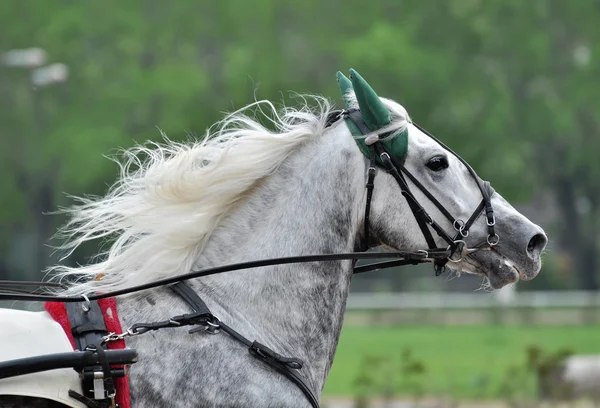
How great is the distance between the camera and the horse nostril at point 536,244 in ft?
14.3

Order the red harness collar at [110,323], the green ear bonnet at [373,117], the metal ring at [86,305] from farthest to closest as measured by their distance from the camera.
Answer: the green ear bonnet at [373,117]
the metal ring at [86,305]
the red harness collar at [110,323]

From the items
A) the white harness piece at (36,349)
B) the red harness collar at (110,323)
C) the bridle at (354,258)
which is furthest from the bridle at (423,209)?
the white harness piece at (36,349)

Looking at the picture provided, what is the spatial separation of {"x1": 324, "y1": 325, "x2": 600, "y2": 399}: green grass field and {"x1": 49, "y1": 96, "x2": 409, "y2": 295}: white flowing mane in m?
6.93

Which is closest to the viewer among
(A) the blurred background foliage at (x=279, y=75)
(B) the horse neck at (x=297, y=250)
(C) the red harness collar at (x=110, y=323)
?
(C) the red harness collar at (x=110, y=323)

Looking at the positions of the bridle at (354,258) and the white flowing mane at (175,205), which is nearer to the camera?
the bridle at (354,258)

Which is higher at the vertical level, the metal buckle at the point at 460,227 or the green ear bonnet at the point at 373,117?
the green ear bonnet at the point at 373,117

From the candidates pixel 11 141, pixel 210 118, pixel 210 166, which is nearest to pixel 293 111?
pixel 210 166

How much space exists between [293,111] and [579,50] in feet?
81.2

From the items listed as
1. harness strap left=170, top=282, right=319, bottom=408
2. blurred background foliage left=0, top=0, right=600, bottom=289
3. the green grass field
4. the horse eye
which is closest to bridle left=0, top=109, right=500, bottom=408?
harness strap left=170, top=282, right=319, bottom=408

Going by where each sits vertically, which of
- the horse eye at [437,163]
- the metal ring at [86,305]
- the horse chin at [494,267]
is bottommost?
the horse chin at [494,267]

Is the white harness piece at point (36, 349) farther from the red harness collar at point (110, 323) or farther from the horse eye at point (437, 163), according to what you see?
the horse eye at point (437, 163)

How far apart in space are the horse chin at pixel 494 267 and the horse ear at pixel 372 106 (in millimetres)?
696

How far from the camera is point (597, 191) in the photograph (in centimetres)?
3216

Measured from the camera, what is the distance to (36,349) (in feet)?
Answer: 12.2
